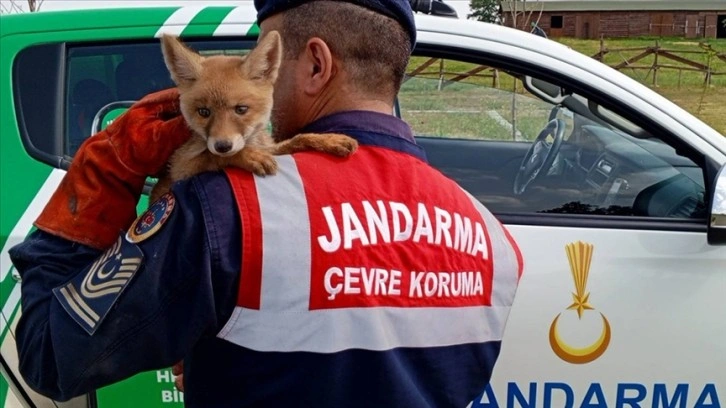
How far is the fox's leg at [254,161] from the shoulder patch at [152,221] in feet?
0.36

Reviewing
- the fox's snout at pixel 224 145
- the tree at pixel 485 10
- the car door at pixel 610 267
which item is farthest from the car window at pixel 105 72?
the tree at pixel 485 10

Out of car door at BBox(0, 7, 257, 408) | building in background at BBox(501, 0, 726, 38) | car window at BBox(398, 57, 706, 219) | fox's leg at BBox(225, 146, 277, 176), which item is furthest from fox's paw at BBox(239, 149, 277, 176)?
building in background at BBox(501, 0, 726, 38)

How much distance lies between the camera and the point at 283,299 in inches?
40.5

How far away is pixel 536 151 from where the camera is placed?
2.63 metres

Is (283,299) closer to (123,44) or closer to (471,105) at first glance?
(123,44)

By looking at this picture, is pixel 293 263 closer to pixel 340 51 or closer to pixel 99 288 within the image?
pixel 99 288

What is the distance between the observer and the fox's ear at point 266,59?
3.94ft

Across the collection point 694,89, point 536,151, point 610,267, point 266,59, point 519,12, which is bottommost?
point 694,89

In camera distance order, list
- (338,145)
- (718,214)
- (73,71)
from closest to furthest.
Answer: (338,145) → (718,214) → (73,71)

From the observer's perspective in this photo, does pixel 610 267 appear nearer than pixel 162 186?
Result: No

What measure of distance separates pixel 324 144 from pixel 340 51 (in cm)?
17

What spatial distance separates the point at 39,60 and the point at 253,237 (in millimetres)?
1430

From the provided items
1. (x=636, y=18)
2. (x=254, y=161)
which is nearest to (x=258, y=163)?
(x=254, y=161)

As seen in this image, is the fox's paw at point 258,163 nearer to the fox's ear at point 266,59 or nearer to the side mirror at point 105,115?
the fox's ear at point 266,59
